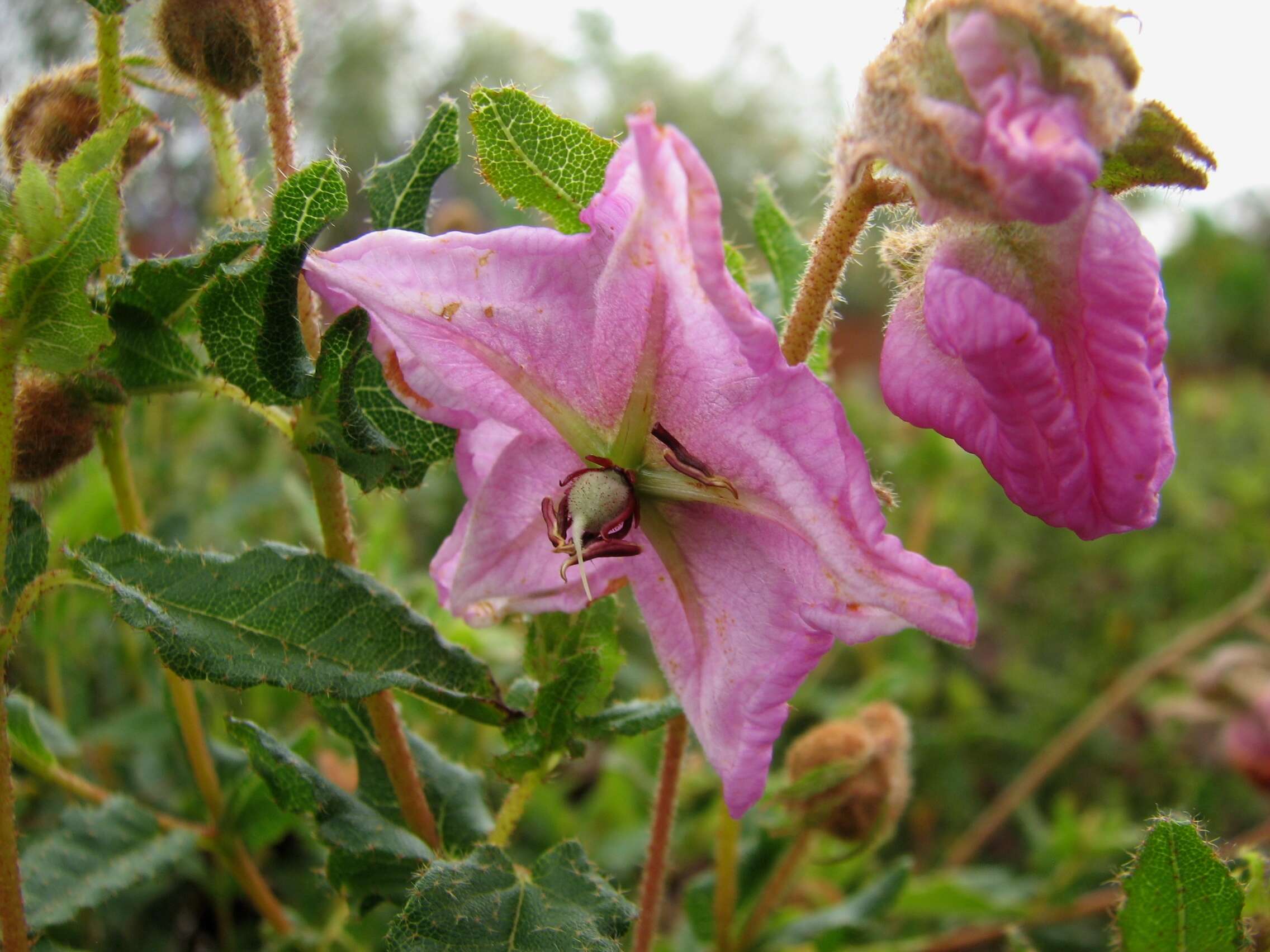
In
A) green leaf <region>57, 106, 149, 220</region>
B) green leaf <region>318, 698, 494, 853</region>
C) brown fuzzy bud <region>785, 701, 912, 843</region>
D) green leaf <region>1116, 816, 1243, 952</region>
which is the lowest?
green leaf <region>1116, 816, 1243, 952</region>

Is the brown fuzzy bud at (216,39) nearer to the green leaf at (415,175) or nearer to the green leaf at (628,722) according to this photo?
the green leaf at (415,175)

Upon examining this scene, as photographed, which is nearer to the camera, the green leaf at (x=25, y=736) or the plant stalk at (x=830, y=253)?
the plant stalk at (x=830, y=253)

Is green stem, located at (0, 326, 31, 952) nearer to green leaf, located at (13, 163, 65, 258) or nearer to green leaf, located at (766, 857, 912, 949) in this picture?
green leaf, located at (13, 163, 65, 258)

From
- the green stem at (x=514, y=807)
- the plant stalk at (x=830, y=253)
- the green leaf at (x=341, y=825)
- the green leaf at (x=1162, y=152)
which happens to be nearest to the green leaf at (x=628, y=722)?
the green stem at (x=514, y=807)

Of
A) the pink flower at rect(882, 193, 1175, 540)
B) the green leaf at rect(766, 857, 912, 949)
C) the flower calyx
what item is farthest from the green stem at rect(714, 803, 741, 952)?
the pink flower at rect(882, 193, 1175, 540)

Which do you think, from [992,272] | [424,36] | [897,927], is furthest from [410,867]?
[424,36]
